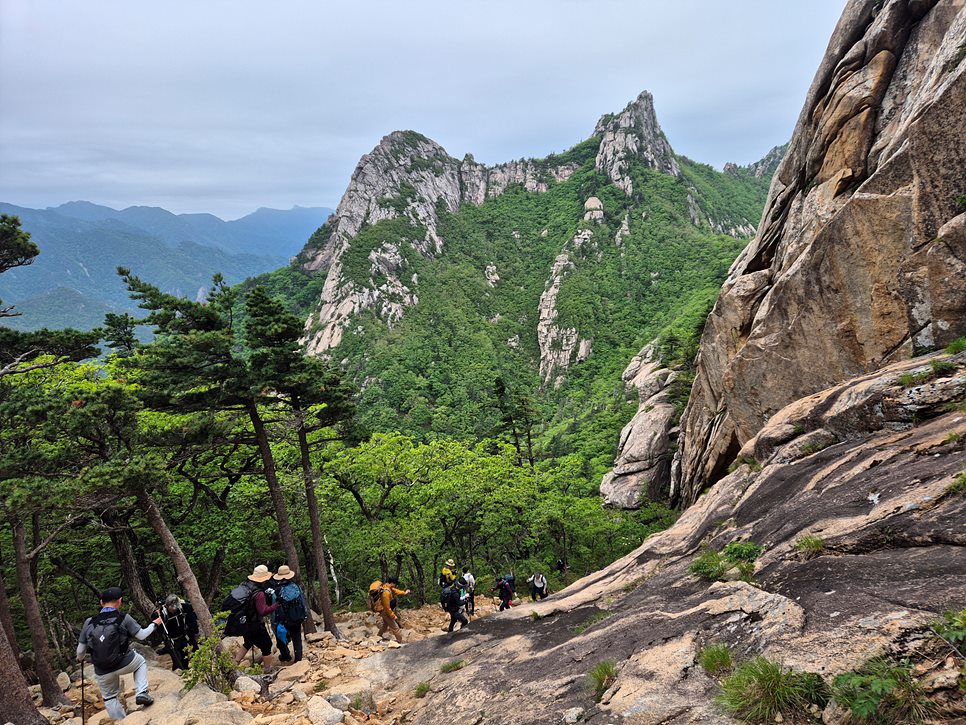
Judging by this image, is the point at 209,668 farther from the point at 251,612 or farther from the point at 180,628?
the point at 180,628

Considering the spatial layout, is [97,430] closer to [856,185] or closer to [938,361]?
[938,361]

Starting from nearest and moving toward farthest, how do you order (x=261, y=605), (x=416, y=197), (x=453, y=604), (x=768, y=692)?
(x=768, y=692) → (x=261, y=605) → (x=453, y=604) → (x=416, y=197)

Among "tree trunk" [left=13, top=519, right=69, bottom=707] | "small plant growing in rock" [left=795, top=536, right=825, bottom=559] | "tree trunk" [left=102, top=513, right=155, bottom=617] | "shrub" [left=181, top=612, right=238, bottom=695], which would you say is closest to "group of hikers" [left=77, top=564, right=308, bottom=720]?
"shrub" [left=181, top=612, right=238, bottom=695]

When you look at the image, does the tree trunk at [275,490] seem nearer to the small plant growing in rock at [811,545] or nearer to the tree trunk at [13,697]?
the tree trunk at [13,697]

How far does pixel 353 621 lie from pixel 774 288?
20.1 m

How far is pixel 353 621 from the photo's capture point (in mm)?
19141

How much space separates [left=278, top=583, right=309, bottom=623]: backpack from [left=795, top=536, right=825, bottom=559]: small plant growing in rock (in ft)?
35.0

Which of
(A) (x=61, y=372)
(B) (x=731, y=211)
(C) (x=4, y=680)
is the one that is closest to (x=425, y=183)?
(B) (x=731, y=211)

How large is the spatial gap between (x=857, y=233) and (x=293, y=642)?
59.6ft

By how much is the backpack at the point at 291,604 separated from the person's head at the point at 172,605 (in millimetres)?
2530

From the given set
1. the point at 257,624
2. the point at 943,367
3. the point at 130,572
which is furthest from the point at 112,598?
the point at 943,367

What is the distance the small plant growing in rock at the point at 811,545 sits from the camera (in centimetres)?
682

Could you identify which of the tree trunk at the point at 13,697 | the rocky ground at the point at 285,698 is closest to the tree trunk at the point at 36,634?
the rocky ground at the point at 285,698

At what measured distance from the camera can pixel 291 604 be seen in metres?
11.6
